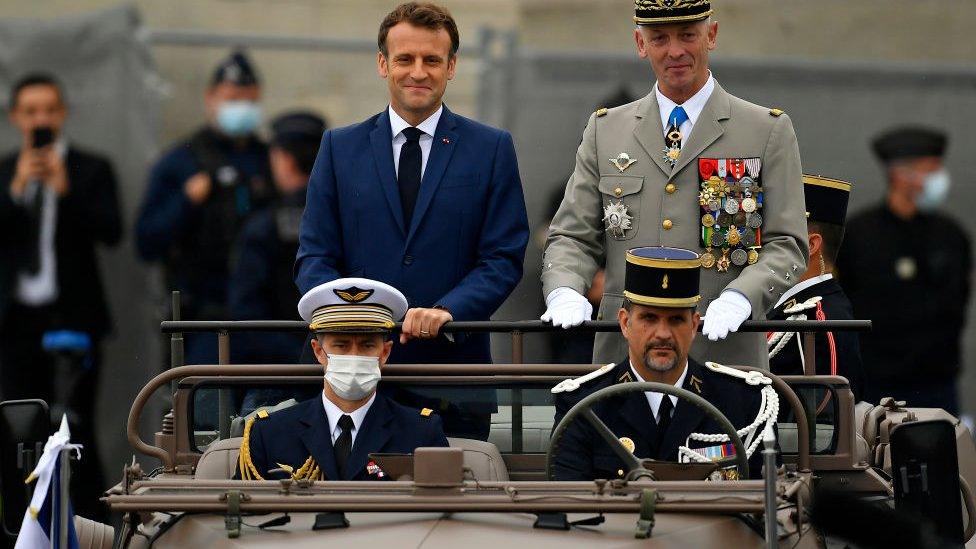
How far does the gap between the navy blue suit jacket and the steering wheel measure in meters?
1.54

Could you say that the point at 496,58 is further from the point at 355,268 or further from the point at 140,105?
the point at 355,268

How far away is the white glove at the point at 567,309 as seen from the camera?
24.5 feet

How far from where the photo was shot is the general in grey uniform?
26.1 ft

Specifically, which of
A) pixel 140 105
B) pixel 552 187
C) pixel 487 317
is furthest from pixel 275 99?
pixel 487 317

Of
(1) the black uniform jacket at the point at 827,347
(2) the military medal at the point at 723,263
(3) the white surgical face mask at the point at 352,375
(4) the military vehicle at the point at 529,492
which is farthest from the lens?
(1) the black uniform jacket at the point at 827,347

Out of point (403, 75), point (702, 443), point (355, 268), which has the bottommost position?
point (702, 443)

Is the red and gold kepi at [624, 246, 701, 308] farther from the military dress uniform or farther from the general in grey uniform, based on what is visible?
the general in grey uniform

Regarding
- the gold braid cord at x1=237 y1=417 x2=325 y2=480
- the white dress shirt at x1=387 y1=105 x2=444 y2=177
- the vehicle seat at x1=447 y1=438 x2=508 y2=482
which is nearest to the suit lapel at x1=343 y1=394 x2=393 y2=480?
the gold braid cord at x1=237 y1=417 x2=325 y2=480

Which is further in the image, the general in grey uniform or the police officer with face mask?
the police officer with face mask

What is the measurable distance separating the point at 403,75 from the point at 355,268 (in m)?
0.73

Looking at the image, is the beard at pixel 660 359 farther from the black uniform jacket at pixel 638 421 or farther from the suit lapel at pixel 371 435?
the suit lapel at pixel 371 435

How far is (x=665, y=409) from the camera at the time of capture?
7.13m

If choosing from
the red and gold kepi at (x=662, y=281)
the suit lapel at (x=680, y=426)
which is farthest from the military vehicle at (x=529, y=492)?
the red and gold kepi at (x=662, y=281)

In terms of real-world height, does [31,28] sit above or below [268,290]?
above
